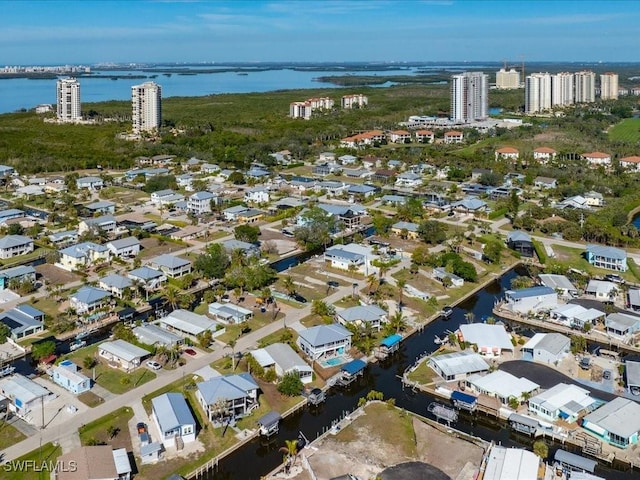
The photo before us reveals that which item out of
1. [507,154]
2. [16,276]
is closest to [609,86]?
[507,154]

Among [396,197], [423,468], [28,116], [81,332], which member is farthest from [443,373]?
[28,116]

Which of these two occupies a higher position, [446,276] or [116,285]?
[446,276]

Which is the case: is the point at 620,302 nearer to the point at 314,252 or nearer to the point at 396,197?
the point at 314,252

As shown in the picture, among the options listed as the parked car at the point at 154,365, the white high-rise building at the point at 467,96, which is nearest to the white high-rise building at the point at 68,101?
the white high-rise building at the point at 467,96

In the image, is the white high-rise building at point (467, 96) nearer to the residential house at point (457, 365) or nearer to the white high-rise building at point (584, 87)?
the white high-rise building at point (584, 87)

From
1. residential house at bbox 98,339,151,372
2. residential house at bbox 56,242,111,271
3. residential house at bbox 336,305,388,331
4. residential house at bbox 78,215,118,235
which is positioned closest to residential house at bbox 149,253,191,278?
residential house at bbox 56,242,111,271

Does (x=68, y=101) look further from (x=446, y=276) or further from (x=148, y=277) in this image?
(x=446, y=276)
